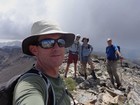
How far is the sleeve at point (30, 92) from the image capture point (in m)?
2.24

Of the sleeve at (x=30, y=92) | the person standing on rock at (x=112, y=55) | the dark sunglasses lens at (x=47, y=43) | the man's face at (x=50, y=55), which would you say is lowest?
the person standing on rock at (x=112, y=55)

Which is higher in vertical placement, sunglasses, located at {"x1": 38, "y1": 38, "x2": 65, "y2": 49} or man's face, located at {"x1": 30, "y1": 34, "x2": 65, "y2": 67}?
sunglasses, located at {"x1": 38, "y1": 38, "x2": 65, "y2": 49}

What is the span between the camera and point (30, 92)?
233 cm

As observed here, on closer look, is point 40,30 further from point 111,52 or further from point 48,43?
point 111,52

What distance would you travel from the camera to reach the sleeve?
224 centimetres

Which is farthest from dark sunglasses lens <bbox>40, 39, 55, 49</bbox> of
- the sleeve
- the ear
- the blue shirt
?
the blue shirt

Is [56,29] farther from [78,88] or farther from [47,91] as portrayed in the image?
[78,88]

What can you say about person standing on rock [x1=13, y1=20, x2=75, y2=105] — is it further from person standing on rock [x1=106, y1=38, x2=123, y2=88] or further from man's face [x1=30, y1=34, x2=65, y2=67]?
person standing on rock [x1=106, y1=38, x2=123, y2=88]

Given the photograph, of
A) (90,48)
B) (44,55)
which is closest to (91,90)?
(90,48)

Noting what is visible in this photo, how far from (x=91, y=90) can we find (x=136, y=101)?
269cm

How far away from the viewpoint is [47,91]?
2553 mm

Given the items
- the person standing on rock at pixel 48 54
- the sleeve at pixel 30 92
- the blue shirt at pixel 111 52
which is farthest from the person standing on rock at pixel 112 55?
the sleeve at pixel 30 92

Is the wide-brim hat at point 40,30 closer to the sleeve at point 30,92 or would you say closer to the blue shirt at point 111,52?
the sleeve at point 30,92

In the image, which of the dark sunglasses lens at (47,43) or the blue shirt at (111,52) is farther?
the blue shirt at (111,52)
